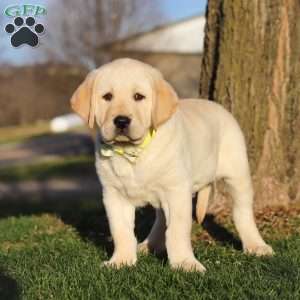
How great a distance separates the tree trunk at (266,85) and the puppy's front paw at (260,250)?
1226mm

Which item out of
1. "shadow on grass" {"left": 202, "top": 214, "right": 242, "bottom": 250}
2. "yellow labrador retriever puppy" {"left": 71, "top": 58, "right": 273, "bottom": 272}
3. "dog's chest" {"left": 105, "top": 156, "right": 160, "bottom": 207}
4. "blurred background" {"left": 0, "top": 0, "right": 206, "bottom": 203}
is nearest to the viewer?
"yellow labrador retriever puppy" {"left": 71, "top": 58, "right": 273, "bottom": 272}

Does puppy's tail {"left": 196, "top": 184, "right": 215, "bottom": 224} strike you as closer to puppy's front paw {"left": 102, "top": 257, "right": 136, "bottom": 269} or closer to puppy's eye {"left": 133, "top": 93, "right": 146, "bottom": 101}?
puppy's front paw {"left": 102, "top": 257, "right": 136, "bottom": 269}

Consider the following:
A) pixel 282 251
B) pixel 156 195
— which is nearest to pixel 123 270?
pixel 156 195

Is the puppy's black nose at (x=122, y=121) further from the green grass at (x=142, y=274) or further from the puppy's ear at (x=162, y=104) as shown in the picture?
the green grass at (x=142, y=274)

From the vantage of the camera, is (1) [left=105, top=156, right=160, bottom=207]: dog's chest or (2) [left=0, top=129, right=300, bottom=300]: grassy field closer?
(2) [left=0, top=129, right=300, bottom=300]: grassy field

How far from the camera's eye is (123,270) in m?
4.43

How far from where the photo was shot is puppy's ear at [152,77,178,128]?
4395 millimetres

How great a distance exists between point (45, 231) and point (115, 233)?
2.11 m

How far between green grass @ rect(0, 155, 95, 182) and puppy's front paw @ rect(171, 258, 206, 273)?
13.9 metres

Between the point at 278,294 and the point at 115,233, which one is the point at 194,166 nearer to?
the point at 115,233

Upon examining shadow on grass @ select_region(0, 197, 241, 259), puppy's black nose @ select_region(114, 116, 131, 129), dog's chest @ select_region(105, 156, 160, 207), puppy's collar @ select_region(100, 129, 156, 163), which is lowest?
shadow on grass @ select_region(0, 197, 241, 259)

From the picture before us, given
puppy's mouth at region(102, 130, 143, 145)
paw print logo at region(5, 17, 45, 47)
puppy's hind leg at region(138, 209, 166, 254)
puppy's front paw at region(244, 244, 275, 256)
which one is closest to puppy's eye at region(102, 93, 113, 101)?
puppy's mouth at region(102, 130, 143, 145)

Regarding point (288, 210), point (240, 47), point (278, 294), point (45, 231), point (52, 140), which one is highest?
point (240, 47)

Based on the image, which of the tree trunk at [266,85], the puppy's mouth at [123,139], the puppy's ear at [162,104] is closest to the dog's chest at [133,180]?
the puppy's mouth at [123,139]
